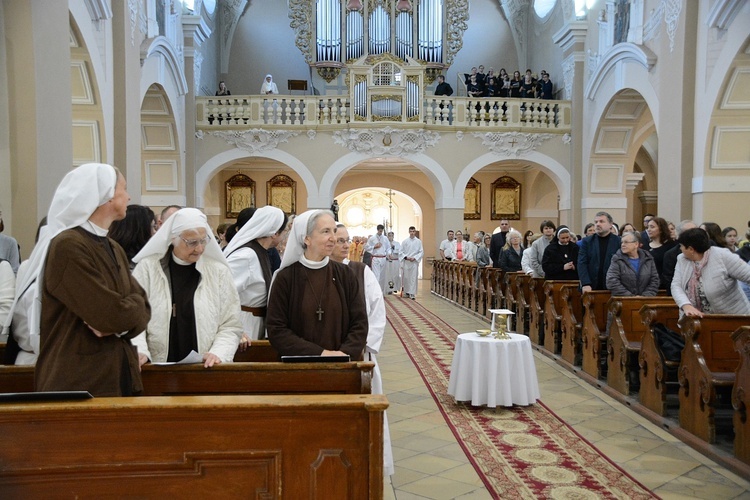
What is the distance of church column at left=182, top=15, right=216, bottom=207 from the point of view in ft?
50.3

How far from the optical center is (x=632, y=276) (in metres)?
6.34

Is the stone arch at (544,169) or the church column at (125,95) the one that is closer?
the church column at (125,95)

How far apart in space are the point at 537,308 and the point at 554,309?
2.38 feet

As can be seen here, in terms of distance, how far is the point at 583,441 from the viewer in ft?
15.2

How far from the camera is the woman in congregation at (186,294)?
3029 mm

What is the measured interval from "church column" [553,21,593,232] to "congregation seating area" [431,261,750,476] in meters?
7.64

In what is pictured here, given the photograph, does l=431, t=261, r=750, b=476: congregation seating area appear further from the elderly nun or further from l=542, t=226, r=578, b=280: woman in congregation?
the elderly nun

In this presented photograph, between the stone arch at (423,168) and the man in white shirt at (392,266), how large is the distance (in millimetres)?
1541

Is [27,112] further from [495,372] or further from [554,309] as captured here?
[554,309]

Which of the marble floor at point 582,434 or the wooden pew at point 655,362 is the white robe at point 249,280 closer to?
the marble floor at point 582,434

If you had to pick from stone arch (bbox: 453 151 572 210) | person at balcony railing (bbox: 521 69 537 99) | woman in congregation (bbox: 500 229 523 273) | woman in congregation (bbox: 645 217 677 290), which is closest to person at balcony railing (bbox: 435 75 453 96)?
person at balcony railing (bbox: 521 69 537 99)

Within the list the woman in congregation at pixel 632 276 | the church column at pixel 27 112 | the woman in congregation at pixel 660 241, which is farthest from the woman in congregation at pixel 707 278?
the church column at pixel 27 112

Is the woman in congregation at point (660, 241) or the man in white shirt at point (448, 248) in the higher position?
the woman in congregation at point (660, 241)

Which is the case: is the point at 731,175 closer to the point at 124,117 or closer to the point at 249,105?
the point at 124,117
